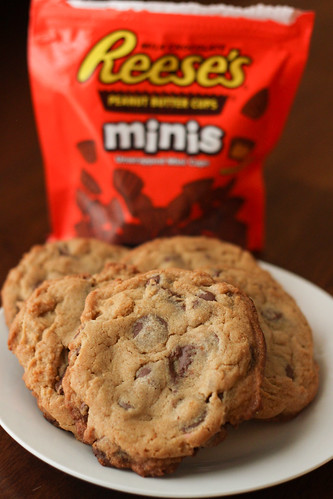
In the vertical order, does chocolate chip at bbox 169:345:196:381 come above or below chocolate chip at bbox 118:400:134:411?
above

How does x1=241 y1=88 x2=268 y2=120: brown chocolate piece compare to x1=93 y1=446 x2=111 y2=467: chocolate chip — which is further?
x1=241 y1=88 x2=268 y2=120: brown chocolate piece

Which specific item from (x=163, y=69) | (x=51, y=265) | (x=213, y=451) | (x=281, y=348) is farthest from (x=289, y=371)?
(x=163, y=69)

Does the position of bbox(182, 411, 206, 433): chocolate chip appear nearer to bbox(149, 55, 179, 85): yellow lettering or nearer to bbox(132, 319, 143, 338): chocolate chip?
A: bbox(132, 319, 143, 338): chocolate chip

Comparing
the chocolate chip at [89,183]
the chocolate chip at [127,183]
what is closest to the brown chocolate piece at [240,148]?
the chocolate chip at [127,183]

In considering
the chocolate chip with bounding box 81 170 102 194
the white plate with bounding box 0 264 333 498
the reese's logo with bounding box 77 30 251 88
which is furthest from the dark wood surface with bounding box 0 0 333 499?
the reese's logo with bounding box 77 30 251 88

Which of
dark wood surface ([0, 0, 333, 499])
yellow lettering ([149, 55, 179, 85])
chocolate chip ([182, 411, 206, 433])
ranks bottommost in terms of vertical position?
dark wood surface ([0, 0, 333, 499])

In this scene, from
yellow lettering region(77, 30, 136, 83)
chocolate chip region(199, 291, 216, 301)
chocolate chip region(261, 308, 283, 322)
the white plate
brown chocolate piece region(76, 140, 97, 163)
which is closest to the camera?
the white plate

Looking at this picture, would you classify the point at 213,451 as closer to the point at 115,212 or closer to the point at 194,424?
the point at 194,424
